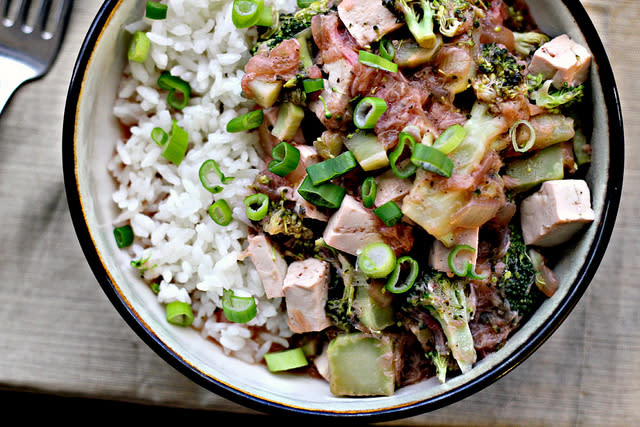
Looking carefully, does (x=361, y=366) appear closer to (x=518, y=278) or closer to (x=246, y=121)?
(x=518, y=278)

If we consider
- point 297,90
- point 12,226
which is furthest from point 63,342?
point 297,90

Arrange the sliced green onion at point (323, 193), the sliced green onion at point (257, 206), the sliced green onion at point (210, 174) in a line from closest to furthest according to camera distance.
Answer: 1. the sliced green onion at point (323, 193)
2. the sliced green onion at point (257, 206)
3. the sliced green onion at point (210, 174)

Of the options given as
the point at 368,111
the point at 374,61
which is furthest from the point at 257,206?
the point at 374,61

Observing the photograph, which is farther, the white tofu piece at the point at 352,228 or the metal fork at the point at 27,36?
the metal fork at the point at 27,36

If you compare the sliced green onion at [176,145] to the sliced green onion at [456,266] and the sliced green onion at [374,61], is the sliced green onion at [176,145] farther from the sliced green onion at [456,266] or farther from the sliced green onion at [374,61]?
the sliced green onion at [456,266]

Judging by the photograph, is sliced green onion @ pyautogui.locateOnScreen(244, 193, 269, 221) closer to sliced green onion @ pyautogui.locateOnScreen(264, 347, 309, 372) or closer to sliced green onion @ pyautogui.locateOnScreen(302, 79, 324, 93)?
sliced green onion @ pyautogui.locateOnScreen(302, 79, 324, 93)

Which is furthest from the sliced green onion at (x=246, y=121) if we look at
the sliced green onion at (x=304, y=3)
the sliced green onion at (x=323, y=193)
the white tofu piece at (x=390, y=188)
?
the white tofu piece at (x=390, y=188)
